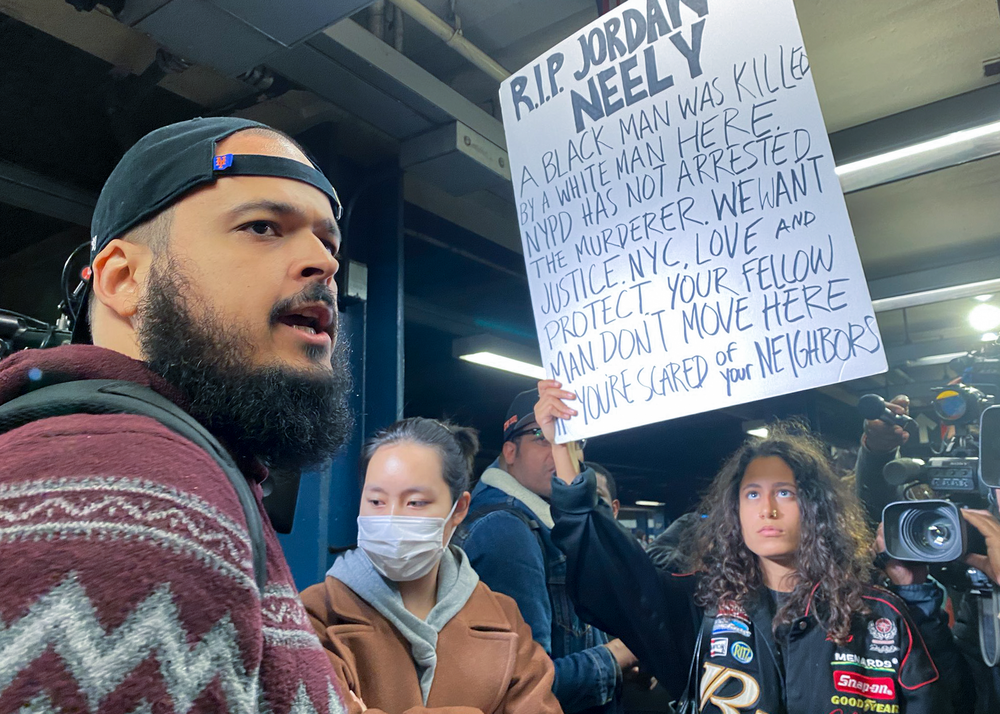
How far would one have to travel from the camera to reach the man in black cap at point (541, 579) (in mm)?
Result: 1990

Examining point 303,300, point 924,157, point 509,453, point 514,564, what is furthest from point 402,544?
point 924,157

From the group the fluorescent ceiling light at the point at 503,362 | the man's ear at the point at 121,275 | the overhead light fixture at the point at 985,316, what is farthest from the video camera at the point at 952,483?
the fluorescent ceiling light at the point at 503,362

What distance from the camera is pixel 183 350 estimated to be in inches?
29.8

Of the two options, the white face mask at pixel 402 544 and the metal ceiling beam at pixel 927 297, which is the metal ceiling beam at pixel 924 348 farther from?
the white face mask at pixel 402 544

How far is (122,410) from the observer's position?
58 cm

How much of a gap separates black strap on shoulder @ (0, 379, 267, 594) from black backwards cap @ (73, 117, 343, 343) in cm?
27

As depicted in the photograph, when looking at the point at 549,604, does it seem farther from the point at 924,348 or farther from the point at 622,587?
the point at 924,348

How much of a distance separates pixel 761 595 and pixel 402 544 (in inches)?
32.8

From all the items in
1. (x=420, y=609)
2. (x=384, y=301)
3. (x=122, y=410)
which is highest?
(x=384, y=301)

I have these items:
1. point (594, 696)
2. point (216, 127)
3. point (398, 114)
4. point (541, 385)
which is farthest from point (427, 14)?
point (594, 696)

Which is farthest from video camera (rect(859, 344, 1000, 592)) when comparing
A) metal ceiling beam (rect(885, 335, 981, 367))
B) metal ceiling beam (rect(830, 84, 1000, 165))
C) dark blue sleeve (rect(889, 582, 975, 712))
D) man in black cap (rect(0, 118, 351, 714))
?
metal ceiling beam (rect(885, 335, 981, 367))

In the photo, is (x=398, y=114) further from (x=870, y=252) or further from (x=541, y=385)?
(x=870, y=252)

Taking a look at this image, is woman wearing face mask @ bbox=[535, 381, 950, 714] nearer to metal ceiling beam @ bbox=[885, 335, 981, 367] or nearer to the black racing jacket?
the black racing jacket

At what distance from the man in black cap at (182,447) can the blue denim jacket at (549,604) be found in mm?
1180
